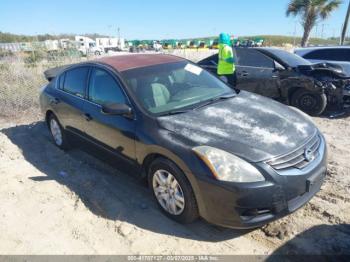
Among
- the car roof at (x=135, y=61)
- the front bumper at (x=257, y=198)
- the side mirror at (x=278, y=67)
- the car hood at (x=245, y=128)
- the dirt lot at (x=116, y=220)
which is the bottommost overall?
the dirt lot at (x=116, y=220)

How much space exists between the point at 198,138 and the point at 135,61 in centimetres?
175

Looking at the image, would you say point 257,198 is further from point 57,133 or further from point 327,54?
point 327,54

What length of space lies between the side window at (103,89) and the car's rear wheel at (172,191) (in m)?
0.98

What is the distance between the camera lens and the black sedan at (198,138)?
282 cm

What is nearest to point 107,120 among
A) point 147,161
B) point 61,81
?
point 147,161

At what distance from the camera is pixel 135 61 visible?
4320mm

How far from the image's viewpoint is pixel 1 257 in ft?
10.0

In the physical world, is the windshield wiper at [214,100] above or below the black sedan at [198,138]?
above

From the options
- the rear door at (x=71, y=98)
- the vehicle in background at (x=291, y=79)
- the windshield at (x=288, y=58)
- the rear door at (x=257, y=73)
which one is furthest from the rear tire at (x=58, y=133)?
the windshield at (x=288, y=58)

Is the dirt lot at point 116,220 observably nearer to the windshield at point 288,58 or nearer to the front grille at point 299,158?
the front grille at point 299,158

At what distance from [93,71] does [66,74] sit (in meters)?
1.00

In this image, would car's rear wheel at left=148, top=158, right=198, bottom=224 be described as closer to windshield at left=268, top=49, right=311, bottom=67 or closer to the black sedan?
the black sedan

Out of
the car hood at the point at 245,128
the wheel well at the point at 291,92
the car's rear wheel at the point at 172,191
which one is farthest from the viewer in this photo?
the wheel well at the point at 291,92

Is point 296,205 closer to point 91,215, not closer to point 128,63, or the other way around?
point 91,215
